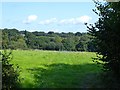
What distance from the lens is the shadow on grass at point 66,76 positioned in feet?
39.0

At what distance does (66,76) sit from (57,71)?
103cm

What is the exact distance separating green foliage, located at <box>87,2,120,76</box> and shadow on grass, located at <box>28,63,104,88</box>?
4.73 ft

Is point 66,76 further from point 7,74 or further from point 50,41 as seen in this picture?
point 50,41

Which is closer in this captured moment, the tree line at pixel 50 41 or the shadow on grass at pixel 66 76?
the shadow on grass at pixel 66 76

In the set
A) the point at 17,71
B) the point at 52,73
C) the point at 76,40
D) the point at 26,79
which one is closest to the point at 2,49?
the point at 17,71

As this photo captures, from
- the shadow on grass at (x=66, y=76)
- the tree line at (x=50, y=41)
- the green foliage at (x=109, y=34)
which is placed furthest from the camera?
the tree line at (x=50, y=41)

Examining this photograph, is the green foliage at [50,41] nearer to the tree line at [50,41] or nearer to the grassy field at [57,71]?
the tree line at [50,41]

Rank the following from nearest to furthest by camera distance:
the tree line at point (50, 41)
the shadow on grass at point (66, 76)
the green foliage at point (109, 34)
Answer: the green foliage at point (109, 34), the shadow on grass at point (66, 76), the tree line at point (50, 41)

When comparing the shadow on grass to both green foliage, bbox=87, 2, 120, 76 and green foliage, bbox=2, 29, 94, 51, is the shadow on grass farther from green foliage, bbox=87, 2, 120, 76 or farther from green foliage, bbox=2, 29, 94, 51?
green foliage, bbox=2, 29, 94, 51

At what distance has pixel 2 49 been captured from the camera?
10945 mm

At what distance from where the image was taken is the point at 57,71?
14062 millimetres

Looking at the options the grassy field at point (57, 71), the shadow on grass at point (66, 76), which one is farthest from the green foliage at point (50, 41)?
the shadow on grass at point (66, 76)

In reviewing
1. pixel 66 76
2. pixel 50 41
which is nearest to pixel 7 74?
pixel 66 76

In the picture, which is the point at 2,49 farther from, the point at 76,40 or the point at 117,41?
the point at 76,40
